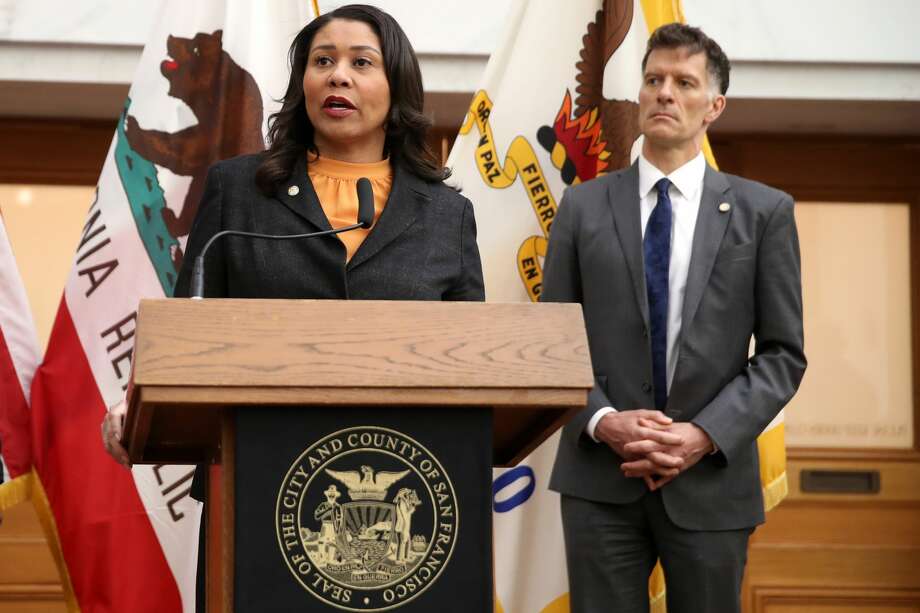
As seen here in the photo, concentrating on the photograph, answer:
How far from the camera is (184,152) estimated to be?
371cm

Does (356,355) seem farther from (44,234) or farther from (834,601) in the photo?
(834,601)

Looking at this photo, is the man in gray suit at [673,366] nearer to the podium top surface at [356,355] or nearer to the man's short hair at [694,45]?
the man's short hair at [694,45]

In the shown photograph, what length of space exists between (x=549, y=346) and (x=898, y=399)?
3601mm

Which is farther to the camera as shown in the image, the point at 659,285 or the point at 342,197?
the point at 659,285

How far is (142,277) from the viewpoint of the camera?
3.61 meters

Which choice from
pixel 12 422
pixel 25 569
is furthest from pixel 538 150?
pixel 25 569

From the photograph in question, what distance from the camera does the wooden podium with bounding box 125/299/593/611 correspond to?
180cm

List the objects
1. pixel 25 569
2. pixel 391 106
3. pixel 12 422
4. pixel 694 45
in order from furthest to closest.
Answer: pixel 25 569
pixel 12 422
pixel 694 45
pixel 391 106

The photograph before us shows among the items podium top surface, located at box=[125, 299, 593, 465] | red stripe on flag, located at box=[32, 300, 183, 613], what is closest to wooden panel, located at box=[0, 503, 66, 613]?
Result: red stripe on flag, located at box=[32, 300, 183, 613]

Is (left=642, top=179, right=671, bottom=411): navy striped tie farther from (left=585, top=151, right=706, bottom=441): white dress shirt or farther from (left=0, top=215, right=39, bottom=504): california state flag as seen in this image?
(left=0, top=215, right=39, bottom=504): california state flag

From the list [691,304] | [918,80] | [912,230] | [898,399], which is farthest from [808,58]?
[691,304]

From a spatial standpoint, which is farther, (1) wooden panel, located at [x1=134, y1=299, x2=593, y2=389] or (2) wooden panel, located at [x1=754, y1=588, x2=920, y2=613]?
(2) wooden panel, located at [x1=754, y1=588, x2=920, y2=613]

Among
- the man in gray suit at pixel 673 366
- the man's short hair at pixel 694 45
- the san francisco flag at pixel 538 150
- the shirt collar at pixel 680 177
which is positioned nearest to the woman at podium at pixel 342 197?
the man in gray suit at pixel 673 366

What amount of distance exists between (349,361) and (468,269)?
66 centimetres
